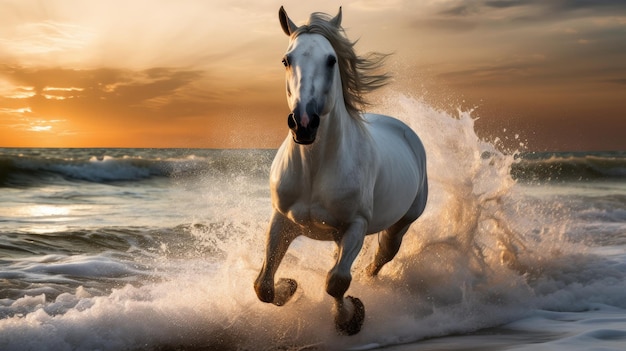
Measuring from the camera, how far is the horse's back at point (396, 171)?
4.73 m

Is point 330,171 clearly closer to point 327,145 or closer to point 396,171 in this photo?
point 327,145

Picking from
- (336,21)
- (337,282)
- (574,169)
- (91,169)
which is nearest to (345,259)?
(337,282)

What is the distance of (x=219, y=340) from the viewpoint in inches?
183

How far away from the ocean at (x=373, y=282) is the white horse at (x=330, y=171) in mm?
510

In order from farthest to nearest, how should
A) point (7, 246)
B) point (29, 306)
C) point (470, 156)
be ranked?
1. point (7, 246)
2. point (470, 156)
3. point (29, 306)

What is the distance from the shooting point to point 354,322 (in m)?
4.47

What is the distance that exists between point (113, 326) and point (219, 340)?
67 centimetres

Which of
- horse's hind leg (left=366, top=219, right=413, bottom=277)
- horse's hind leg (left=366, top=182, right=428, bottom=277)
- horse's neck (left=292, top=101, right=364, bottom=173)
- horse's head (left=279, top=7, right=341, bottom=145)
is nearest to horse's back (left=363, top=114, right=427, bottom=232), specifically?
horse's hind leg (left=366, top=182, right=428, bottom=277)

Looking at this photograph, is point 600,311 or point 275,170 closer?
point 275,170

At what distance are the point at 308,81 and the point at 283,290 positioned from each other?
5.22ft

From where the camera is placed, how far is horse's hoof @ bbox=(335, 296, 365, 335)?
445 cm

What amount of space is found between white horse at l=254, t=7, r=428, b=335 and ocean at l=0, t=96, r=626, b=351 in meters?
0.51

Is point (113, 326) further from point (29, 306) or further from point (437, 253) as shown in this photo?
point (437, 253)

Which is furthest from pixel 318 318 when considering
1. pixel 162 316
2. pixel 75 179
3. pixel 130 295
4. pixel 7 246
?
pixel 75 179
